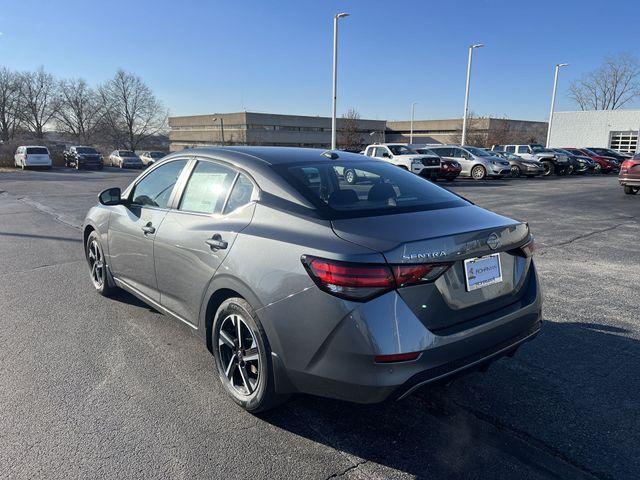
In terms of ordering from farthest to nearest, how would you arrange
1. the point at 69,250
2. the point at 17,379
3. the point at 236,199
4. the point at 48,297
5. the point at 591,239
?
the point at 591,239 < the point at 69,250 < the point at 48,297 < the point at 17,379 < the point at 236,199

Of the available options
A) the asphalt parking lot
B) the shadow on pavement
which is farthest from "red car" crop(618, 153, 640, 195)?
the shadow on pavement

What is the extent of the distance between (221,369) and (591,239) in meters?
7.73

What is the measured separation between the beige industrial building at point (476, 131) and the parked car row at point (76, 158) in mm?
47526

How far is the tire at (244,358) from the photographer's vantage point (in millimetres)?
2705

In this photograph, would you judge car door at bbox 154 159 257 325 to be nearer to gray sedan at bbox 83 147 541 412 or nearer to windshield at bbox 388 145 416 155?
gray sedan at bbox 83 147 541 412

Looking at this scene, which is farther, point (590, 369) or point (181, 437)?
point (590, 369)

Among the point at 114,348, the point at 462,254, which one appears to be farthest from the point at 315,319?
the point at 114,348

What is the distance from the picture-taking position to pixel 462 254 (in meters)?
2.43

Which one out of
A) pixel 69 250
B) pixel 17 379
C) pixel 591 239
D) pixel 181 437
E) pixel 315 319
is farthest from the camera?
pixel 591 239

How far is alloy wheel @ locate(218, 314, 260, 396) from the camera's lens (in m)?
2.89

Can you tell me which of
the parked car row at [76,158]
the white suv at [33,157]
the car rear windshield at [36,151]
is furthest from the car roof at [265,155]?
the car rear windshield at [36,151]

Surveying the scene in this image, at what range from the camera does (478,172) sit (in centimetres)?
2522

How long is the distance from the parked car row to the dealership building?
45.2 metres

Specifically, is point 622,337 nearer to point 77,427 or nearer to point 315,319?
point 315,319
